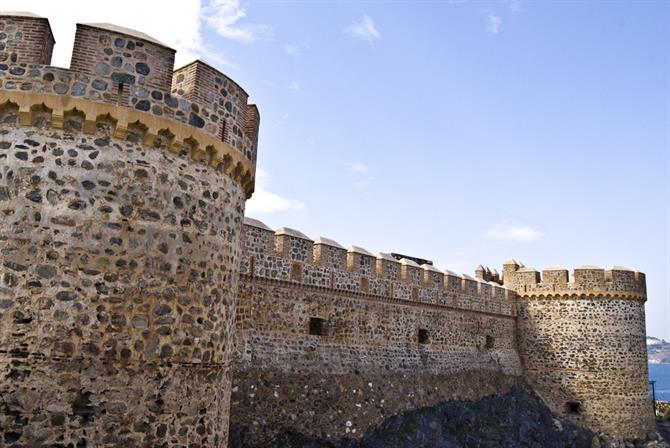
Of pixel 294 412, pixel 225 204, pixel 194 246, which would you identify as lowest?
pixel 294 412

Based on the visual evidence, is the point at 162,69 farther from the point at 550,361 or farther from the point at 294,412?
the point at 550,361

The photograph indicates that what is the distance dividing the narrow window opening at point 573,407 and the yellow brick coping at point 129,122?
20.1 m

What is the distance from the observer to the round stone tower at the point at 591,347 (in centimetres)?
2122

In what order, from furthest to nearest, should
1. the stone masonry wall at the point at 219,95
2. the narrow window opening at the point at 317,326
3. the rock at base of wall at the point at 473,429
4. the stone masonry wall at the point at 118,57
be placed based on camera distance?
the narrow window opening at the point at 317,326
the rock at base of wall at the point at 473,429
the stone masonry wall at the point at 219,95
the stone masonry wall at the point at 118,57

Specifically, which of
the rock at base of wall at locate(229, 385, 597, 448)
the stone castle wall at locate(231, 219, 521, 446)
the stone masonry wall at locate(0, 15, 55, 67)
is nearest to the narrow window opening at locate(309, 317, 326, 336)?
the stone castle wall at locate(231, 219, 521, 446)

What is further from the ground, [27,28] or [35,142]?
[27,28]

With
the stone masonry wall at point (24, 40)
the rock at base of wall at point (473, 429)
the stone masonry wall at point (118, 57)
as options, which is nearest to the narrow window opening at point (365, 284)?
the rock at base of wall at point (473, 429)

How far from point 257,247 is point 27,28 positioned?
8.23 m

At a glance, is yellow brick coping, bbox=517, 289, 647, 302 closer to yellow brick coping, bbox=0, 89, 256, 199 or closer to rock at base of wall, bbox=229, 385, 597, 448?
rock at base of wall, bbox=229, 385, 597, 448

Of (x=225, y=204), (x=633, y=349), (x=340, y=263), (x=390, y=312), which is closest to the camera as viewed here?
(x=225, y=204)

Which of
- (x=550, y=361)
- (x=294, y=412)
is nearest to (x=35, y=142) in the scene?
(x=294, y=412)

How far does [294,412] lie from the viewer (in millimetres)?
12422

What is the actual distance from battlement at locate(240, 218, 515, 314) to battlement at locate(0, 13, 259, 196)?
18.0 feet

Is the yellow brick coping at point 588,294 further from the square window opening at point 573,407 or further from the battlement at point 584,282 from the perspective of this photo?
the square window opening at point 573,407
